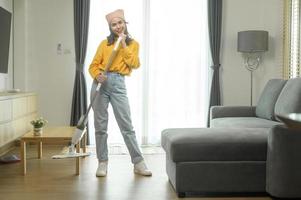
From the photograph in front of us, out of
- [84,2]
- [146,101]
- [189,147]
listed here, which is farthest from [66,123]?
[189,147]

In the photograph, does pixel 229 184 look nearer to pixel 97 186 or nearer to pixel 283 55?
pixel 97 186

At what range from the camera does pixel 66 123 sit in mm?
Result: 5566

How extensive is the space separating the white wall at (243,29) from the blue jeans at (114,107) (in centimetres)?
244

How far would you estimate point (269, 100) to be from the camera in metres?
4.30

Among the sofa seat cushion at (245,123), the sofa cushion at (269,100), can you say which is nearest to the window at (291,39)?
the sofa cushion at (269,100)

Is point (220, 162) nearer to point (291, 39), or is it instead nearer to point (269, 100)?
point (269, 100)

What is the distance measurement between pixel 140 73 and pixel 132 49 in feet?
6.38

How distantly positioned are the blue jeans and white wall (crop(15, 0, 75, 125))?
2.02 metres

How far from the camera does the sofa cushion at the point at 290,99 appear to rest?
3.54m

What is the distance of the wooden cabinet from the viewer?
12.9ft

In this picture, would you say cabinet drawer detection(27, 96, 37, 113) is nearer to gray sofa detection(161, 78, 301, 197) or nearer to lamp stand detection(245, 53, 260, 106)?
gray sofa detection(161, 78, 301, 197)

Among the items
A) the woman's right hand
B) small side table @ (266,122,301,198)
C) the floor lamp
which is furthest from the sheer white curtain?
small side table @ (266,122,301,198)

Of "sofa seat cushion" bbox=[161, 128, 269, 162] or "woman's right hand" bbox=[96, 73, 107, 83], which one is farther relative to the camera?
"woman's right hand" bbox=[96, 73, 107, 83]

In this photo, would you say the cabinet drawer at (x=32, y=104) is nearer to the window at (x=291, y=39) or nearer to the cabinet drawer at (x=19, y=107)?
the cabinet drawer at (x=19, y=107)
